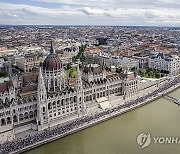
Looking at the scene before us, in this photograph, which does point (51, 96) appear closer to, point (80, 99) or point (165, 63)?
point (80, 99)

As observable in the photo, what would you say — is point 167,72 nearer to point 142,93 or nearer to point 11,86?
point 142,93

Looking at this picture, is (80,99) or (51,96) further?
(80,99)

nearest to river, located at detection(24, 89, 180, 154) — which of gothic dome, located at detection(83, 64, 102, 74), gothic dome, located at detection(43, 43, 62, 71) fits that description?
gothic dome, located at detection(83, 64, 102, 74)

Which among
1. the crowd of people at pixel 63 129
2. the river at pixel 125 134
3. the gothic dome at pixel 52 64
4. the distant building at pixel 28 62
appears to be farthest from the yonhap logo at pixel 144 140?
the distant building at pixel 28 62

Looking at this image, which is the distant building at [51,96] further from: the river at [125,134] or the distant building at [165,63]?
the distant building at [165,63]

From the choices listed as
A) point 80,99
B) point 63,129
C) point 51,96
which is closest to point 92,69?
point 80,99

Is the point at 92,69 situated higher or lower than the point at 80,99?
higher

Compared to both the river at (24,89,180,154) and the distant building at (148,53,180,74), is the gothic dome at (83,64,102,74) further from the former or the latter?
the distant building at (148,53,180,74)
